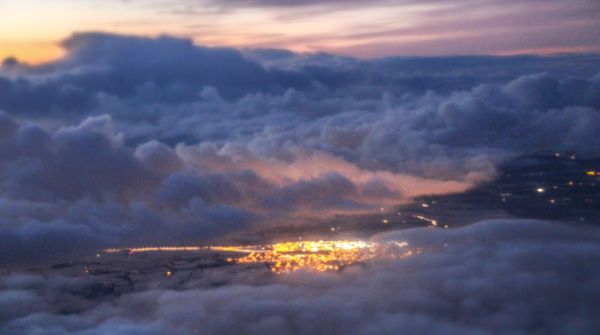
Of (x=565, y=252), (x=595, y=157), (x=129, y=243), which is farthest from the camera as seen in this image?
(x=595, y=157)

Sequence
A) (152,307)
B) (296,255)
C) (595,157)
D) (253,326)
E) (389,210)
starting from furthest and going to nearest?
(595,157), (389,210), (296,255), (152,307), (253,326)

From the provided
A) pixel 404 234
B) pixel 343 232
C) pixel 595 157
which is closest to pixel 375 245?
pixel 404 234

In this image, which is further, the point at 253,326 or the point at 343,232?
the point at 343,232

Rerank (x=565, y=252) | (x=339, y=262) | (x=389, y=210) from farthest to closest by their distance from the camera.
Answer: (x=389, y=210) < (x=339, y=262) < (x=565, y=252)

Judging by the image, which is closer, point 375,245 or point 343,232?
point 375,245

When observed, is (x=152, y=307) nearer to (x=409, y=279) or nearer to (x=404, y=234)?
(x=409, y=279)

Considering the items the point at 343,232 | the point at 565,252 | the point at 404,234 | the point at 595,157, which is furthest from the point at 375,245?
the point at 595,157

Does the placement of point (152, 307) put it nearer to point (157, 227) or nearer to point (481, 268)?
point (481, 268)

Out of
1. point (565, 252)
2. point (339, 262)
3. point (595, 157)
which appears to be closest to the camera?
point (565, 252)
